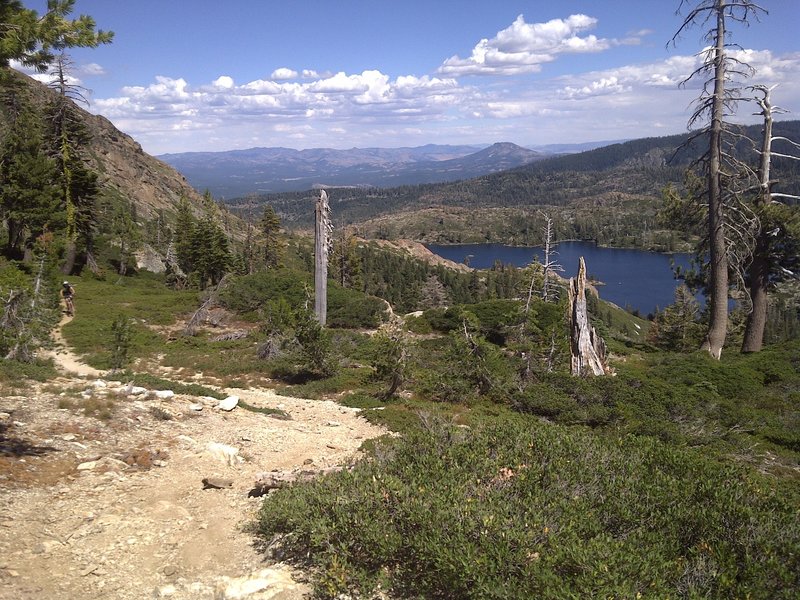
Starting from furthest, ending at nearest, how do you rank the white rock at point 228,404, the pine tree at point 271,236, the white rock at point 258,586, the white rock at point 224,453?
the pine tree at point 271,236 < the white rock at point 228,404 < the white rock at point 224,453 < the white rock at point 258,586

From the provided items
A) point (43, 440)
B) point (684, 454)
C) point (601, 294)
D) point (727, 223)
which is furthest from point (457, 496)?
point (601, 294)

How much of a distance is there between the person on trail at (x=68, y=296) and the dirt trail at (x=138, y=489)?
42.6 ft

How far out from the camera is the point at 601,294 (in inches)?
5167

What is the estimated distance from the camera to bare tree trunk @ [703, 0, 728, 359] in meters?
16.5

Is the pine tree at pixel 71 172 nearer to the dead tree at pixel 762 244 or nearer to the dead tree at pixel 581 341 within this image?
the dead tree at pixel 581 341

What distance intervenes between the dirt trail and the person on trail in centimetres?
1299

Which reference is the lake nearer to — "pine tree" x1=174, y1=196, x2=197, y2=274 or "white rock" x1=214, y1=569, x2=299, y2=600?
"pine tree" x1=174, y1=196, x2=197, y2=274

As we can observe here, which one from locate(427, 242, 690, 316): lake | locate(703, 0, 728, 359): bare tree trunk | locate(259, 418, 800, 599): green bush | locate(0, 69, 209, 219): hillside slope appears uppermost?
locate(0, 69, 209, 219): hillside slope

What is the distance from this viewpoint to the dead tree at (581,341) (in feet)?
54.7

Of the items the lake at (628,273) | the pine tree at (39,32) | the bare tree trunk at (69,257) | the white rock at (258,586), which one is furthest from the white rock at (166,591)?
the lake at (628,273)

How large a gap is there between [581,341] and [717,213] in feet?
21.7

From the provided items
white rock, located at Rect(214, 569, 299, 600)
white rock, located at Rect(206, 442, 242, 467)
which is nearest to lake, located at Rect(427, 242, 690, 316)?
white rock, located at Rect(206, 442, 242, 467)

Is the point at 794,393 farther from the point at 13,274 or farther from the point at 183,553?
the point at 13,274

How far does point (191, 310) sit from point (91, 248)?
13119 millimetres
